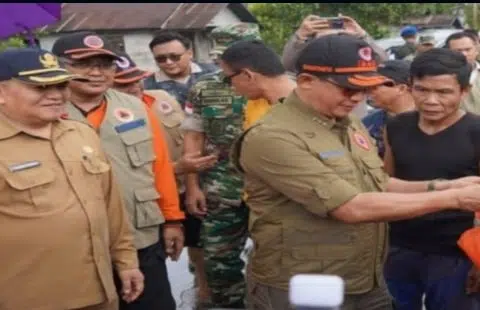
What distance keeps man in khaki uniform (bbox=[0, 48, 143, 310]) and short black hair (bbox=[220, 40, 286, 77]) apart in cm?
113

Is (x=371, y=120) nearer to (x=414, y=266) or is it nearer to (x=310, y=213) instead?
(x=414, y=266)

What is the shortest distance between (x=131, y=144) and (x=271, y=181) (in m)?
0.91

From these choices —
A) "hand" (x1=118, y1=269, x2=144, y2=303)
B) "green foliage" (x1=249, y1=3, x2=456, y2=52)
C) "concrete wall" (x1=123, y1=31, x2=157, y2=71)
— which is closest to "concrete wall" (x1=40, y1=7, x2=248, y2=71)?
"concrete wall" (x1=123, y1=31, x2=157, y2=71)

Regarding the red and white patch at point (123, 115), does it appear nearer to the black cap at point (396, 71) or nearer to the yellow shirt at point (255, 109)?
the yellow shirt at point (255, 109)

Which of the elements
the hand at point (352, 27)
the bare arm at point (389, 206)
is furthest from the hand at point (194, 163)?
the bare arm at point (389, 206)

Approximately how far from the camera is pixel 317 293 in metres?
1.36

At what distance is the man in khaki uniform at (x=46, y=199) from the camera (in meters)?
2.97

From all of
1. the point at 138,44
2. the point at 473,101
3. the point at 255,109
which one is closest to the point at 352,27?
the point at 473,101

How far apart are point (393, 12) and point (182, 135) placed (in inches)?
895

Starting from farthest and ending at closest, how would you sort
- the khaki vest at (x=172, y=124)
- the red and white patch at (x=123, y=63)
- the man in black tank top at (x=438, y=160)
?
the khaki vest at (x=172, y=124), the red and white patch at (x=123, y=63), the man in black tank top at (x=438, y=160)

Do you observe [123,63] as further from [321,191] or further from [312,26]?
[321,191]

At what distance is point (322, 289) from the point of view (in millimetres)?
1363

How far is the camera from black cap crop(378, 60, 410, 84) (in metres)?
4.34

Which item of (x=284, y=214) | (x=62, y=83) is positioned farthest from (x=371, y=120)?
(x=62, y=83)
